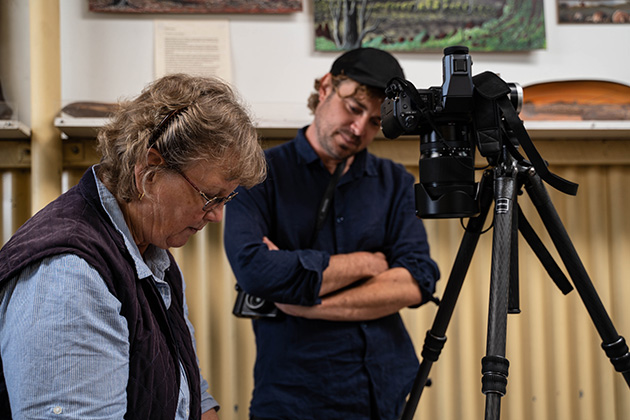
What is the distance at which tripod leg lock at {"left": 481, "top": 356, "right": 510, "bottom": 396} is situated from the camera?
1049 millimetres

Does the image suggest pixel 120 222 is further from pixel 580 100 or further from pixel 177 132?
pixel 580 100

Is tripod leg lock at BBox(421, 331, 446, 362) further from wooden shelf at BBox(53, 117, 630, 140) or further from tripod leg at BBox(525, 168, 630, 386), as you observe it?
wooden shelf at BBox(53, 117, 630, 140)

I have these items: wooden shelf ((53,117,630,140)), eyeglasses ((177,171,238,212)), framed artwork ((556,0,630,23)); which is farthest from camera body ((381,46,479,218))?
framed artwork ((556,0,630,23))

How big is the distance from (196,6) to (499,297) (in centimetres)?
156

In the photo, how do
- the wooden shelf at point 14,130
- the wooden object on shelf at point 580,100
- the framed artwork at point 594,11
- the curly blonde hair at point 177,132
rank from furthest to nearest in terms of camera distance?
the framed artwork at point 594,11, the wooden object on shelf at point 580,100, the wooden shelf at point 14,130, the curly blonde hair at point 177,132

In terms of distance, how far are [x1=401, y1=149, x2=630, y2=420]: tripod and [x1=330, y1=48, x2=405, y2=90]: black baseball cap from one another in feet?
1.63

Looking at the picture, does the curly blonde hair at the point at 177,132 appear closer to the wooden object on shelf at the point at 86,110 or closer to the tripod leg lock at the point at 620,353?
the tripod leg lock at the point at 620,353

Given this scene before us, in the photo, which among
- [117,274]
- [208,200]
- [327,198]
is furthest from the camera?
[327,198]

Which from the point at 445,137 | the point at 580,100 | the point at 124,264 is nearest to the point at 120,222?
the point at 124,264

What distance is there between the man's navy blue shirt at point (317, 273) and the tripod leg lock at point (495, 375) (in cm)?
59

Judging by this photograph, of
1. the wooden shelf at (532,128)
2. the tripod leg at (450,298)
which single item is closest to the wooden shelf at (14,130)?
the wooden shelf at (532,128)

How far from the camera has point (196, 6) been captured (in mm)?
2193

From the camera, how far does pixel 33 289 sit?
2.84ft

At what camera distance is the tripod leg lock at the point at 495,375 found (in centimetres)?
105
